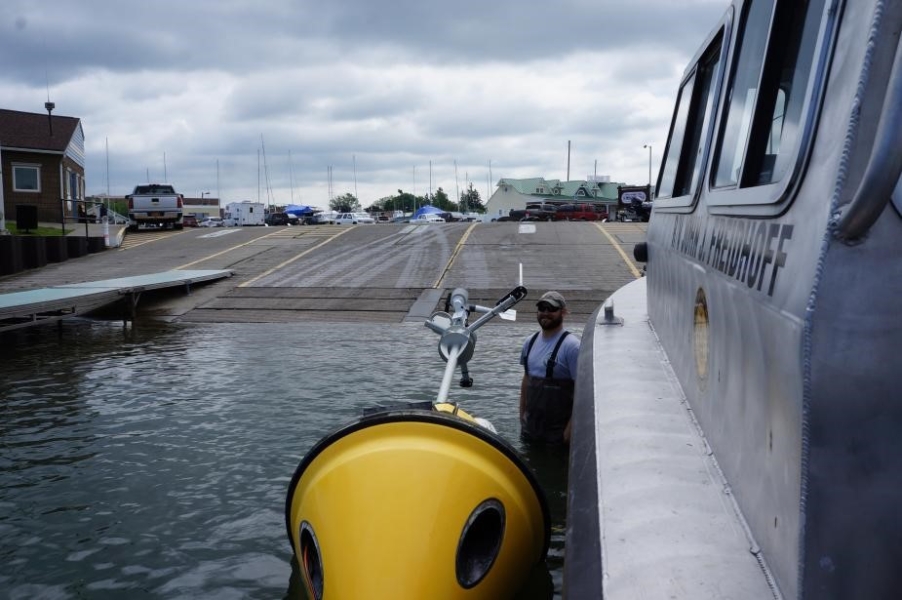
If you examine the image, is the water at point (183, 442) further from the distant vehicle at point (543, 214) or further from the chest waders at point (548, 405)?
the distant vehicle at point (543, 214)

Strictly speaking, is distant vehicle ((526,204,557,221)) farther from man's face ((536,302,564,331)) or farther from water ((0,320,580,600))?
man's face ((536,302,564,331))

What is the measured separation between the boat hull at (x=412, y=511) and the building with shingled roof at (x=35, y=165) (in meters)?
39.0

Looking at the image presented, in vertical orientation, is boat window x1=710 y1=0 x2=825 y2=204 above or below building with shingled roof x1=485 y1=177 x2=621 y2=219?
above

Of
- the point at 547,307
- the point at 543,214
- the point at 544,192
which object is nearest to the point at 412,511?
the point at 547,307

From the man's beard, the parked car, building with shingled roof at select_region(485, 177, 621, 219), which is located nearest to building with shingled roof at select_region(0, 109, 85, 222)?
the parked car

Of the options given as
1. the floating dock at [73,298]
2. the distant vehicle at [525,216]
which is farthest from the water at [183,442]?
the distant vehicle at [525,216]

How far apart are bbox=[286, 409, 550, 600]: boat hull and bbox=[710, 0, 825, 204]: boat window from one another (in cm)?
149

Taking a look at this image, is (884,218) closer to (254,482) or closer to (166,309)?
(254,482)

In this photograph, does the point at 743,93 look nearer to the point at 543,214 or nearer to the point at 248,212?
the point at 543,214

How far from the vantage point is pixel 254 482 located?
6.71m

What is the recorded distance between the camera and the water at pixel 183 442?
5234 mm

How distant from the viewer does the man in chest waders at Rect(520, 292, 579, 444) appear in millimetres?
6809

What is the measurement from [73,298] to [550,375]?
10.8 m

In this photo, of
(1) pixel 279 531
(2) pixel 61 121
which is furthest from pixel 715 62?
(2) pixel 61 121
